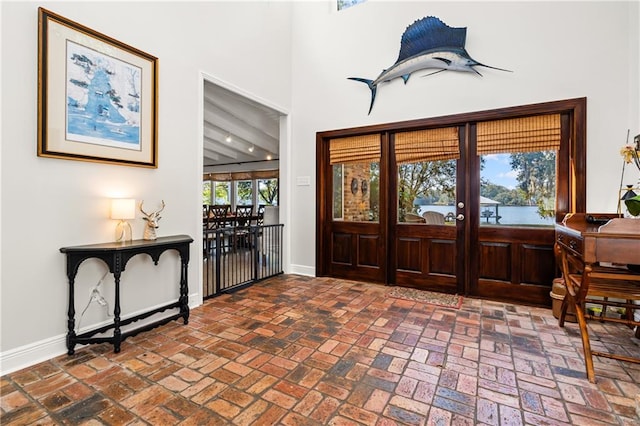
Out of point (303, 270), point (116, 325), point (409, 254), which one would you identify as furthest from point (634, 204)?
point (116, 325)

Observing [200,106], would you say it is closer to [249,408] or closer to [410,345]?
[249,408]

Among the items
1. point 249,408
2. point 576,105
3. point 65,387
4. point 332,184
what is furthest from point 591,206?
point 65,387

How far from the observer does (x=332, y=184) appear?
441cm

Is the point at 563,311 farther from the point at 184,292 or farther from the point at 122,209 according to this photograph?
the point at 122,209

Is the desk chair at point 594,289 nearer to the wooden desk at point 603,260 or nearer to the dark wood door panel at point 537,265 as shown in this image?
the wooden desk at point 603,260

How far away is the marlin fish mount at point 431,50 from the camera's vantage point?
343 cm

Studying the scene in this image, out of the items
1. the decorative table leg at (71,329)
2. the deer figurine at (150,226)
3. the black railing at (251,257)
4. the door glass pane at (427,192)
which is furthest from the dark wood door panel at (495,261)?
the decorative table leg at (71,329)

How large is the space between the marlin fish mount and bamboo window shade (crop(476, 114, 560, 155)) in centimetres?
65

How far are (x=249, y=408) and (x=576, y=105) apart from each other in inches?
150

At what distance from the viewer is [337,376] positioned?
190cm

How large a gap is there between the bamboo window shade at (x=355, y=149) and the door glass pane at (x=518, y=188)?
131 cm

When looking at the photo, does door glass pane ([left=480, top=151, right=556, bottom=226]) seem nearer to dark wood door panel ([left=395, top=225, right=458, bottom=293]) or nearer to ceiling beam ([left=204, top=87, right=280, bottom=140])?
dark wood door panel ([left=395, top=225, right=458, bottom=293])

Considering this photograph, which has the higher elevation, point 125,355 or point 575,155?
point 575,155

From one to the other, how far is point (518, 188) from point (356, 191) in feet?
6.32
